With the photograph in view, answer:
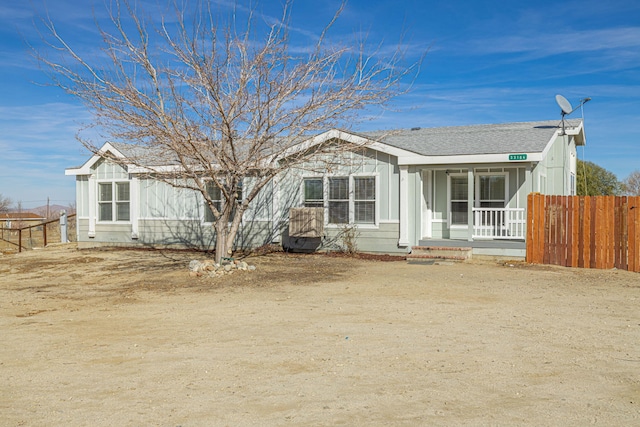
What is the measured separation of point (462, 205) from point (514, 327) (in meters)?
9.96

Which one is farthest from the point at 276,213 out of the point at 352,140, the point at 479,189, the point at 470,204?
the point at 479,189

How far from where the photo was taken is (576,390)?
5.05 meters

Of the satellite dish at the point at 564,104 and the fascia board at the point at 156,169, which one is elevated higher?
the satellite dish at the point at 564,104

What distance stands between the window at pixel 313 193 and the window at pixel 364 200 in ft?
3.50

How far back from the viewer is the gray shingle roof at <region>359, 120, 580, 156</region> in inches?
622

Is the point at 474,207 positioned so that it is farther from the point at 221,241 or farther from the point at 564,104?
the point at 221,241

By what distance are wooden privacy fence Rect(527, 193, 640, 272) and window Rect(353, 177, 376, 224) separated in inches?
174

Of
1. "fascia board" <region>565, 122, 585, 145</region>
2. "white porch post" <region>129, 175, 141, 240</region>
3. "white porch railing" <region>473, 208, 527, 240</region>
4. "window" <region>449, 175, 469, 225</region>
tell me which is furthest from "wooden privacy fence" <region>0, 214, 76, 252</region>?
"fascia board" <region>565, 122, 585, 145</region>

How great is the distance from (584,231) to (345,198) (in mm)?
6536

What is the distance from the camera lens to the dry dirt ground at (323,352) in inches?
184

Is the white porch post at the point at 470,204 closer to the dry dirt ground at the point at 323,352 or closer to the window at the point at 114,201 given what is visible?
the dry dirt ground at the point at 323,352

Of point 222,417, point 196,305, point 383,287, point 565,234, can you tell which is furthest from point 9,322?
point 565,234

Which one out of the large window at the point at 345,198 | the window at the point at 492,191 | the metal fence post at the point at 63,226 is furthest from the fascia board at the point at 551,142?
the metal fence post at the point at 63,226

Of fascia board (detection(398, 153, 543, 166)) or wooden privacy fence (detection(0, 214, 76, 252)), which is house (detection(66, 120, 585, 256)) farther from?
wooden privacy fence (detection(0, 214, 76, 252))
